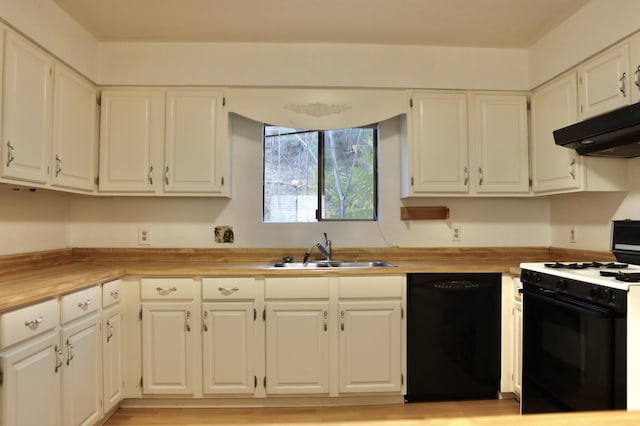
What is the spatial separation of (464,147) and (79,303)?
2.58 metres

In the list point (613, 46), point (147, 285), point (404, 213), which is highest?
point (613, 46)

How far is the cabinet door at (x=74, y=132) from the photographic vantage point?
7.11 feet

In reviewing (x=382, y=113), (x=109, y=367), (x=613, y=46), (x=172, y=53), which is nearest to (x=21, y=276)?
(x=109, y=367)

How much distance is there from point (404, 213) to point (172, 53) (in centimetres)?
208

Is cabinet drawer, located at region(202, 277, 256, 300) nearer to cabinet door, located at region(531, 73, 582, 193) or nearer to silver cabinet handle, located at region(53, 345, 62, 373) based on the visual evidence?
silver cabinet handle, located at region(53, 345, 62, 373)

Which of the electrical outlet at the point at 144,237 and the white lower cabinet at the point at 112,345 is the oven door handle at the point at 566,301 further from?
the electrical outlet at the point at 144,237

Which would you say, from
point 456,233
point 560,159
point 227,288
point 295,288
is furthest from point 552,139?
point 227,288

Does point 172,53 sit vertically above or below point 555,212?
above

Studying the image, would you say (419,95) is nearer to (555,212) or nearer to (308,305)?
(555,212)

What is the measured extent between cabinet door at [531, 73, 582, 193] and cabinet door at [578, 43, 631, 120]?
0.08 m

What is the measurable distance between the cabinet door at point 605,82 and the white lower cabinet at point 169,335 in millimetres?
2627

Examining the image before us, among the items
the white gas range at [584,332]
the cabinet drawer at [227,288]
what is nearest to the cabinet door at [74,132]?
the cabinet drawer at [227,288]

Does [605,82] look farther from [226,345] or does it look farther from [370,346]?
[226,345]

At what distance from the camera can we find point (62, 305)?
175 cm
